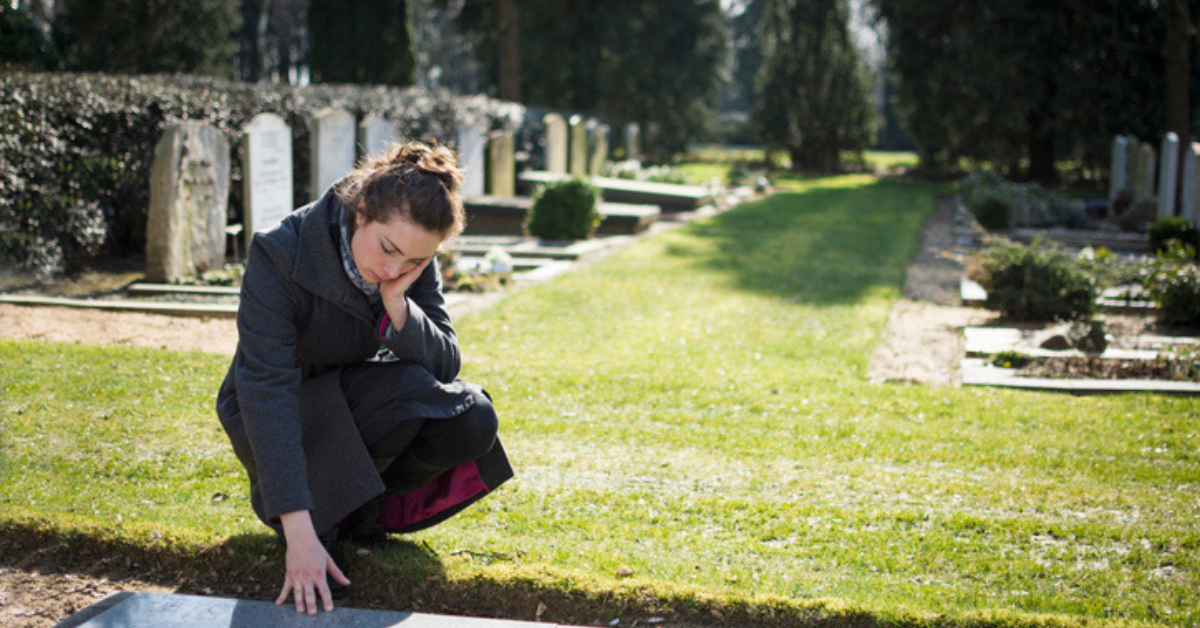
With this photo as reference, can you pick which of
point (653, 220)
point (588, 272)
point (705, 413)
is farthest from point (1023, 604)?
point (653, 220)

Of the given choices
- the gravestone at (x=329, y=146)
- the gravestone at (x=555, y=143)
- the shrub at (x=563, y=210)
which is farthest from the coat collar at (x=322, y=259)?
the gravestone at (x=555, y=143)

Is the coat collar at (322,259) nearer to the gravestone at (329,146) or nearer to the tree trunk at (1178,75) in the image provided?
the gravestone at (329,146)

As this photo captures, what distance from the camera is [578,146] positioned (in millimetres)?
18016

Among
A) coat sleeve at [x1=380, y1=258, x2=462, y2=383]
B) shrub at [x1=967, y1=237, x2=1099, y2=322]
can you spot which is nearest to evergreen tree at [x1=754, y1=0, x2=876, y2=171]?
shrub at [x1=967, y1=237, x2=1099, y2=322]

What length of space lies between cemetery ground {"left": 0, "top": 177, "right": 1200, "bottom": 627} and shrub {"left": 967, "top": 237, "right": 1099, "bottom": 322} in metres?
1.68

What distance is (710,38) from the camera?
32812 millimetres

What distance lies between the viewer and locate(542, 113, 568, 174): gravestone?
1647 cm

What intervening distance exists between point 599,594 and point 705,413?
221 cm

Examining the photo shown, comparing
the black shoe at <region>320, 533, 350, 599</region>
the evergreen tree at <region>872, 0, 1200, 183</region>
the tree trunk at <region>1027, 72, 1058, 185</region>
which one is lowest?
the black shoe at <region>320, 533, 350, 599</region>

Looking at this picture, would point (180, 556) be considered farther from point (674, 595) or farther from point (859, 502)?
point (859, 502)

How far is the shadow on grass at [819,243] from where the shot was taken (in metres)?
9.42

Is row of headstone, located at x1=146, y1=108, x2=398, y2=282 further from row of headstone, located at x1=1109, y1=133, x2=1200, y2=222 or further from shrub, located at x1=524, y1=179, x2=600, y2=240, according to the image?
row of headstone, located at x1=1109, y1=133, x2=1200, y2=222

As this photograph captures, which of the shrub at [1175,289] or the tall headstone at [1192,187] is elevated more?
the tall headstone at [1192,187]

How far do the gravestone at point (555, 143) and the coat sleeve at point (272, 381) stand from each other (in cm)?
1398
